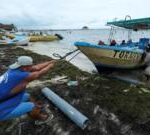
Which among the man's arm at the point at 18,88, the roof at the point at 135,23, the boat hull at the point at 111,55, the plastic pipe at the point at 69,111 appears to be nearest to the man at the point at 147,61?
the boat hull at the point at 111,55

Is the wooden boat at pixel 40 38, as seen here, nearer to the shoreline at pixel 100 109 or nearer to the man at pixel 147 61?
the man at pixel 147 61

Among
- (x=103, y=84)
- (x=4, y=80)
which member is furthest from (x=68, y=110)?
(x=103, y=84)

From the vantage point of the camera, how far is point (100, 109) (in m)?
7.39

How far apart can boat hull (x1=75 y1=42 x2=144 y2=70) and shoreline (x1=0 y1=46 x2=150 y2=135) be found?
1.37 meters

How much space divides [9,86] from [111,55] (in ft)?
22.9

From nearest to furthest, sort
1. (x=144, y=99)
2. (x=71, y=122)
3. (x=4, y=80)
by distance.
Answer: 1. (x=4, y=80)
2. (x=71, y=122)
3. (x=144, y=99)

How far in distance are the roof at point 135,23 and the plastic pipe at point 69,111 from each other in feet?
26.3

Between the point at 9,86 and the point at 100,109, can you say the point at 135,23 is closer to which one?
the point at 100,109

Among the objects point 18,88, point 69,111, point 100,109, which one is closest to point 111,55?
point 100,109

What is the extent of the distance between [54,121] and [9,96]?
161 centimetres

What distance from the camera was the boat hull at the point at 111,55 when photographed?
11.4 meters

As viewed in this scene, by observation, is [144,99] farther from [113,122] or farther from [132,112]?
[113,122]

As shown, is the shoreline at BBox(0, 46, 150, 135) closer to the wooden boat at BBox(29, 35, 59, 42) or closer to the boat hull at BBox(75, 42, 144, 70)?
the boat hull at BBox(75, 42, 144, 70)

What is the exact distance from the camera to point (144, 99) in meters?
8.16
